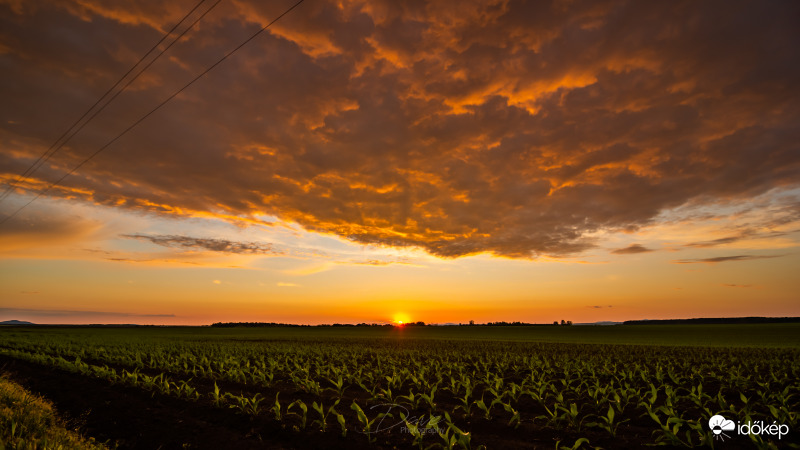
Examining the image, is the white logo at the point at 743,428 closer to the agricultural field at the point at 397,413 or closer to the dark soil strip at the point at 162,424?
the agricultural field at the point at 397,413

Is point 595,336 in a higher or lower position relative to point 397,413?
lower

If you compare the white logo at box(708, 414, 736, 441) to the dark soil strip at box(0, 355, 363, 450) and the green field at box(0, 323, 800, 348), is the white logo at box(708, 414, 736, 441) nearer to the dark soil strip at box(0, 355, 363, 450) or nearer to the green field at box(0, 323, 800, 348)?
the dark soil strip at box(0, 355, 363, 450)

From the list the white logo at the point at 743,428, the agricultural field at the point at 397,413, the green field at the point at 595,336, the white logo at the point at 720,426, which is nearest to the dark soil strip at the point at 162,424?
the agricultural field at the point at 397,413

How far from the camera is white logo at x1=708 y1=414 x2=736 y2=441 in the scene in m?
8.78

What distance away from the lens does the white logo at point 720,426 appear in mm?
8781

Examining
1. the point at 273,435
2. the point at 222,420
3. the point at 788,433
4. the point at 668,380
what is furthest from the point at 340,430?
the point at 668,380

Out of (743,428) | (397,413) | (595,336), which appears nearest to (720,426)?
(743,428)

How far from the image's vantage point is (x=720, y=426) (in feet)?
30.5

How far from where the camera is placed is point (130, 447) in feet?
27.3

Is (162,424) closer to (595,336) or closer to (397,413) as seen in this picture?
(397,413)

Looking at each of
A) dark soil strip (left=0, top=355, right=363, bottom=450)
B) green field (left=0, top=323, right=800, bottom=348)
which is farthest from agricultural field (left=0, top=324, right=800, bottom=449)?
green field (left=0, top=323, right=800, bottom=348)

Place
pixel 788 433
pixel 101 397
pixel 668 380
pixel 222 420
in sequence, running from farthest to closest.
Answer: pixel 668 380 → pixel 101 397 → pixel 222 420 → pixel 788 433

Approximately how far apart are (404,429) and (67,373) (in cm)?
1768

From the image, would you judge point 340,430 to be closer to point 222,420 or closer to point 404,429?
point 404,429
